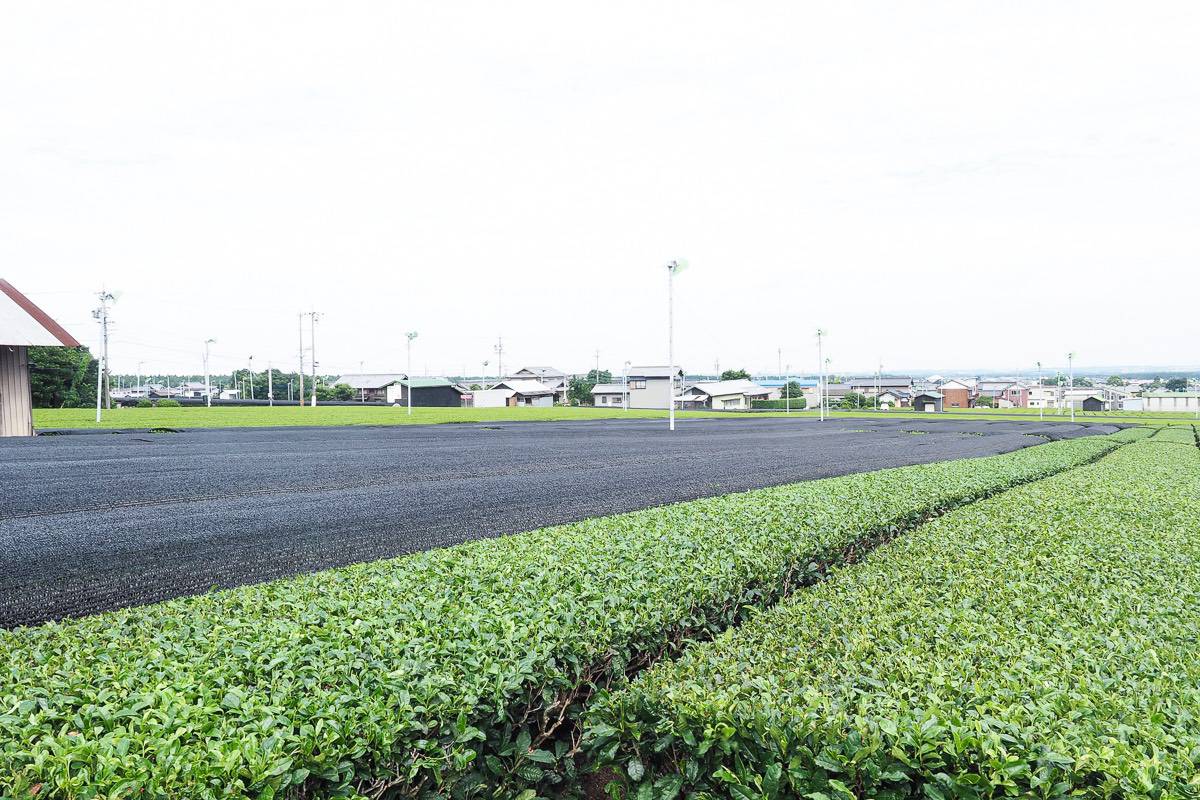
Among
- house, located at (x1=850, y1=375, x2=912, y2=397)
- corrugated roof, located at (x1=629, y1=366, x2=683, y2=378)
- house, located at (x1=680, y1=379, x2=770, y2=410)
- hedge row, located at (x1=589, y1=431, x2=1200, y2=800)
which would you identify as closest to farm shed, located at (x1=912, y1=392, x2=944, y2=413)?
house, located at (x1=850, y1=375, x2=912, y2=397)

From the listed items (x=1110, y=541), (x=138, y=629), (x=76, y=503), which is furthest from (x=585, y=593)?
(x=76, y=503)

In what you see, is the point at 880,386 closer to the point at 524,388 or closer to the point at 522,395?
the point at 524,388

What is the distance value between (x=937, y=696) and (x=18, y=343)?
2490 cm

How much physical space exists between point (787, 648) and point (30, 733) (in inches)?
130

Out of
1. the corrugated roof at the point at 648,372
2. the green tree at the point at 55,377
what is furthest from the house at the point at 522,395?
the green tree at the point at 55,377

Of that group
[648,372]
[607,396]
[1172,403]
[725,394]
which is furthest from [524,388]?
[1172,403]

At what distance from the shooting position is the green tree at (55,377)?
46781 mm

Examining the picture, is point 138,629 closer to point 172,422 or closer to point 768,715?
point 768,715

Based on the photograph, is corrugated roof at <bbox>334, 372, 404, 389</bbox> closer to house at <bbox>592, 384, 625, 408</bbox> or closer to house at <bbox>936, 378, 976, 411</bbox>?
house at <bbox>592, 384, 625, 408</bbox>

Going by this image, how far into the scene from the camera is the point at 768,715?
2795 millimetres

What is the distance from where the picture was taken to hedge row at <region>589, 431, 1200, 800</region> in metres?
2.51

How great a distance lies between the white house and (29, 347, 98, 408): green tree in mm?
64900

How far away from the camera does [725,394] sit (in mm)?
89938

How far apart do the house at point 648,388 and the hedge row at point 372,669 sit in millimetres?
73836
